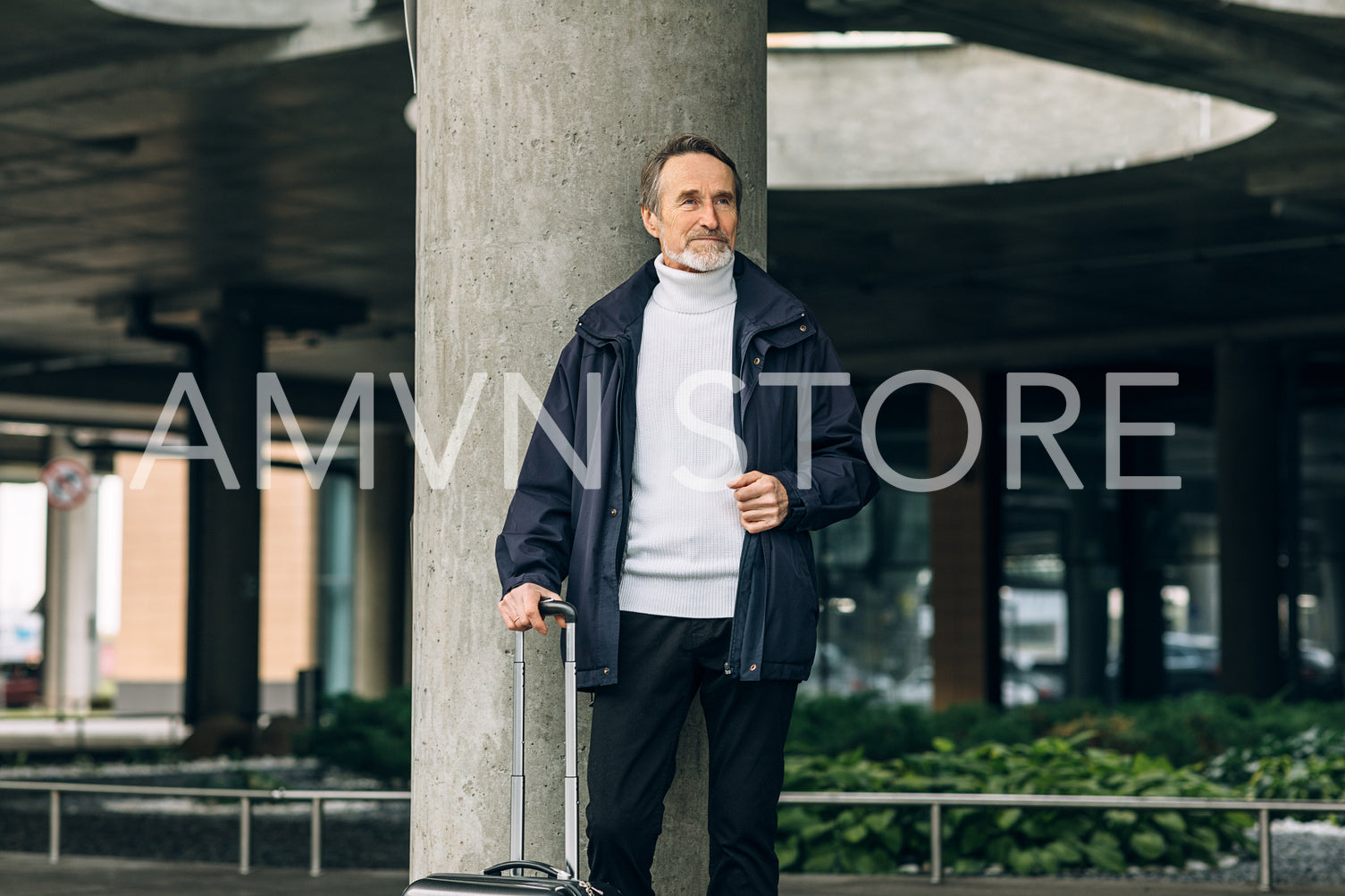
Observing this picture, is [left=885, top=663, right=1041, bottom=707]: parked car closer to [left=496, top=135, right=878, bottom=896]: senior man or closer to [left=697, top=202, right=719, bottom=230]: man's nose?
[left=496, top=135, right=878, bottom=896]: senior man

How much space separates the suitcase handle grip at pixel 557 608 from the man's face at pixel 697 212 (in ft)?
2.66

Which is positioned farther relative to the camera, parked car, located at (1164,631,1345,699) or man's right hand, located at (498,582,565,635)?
parked car, located at (1164,631,1345,699)

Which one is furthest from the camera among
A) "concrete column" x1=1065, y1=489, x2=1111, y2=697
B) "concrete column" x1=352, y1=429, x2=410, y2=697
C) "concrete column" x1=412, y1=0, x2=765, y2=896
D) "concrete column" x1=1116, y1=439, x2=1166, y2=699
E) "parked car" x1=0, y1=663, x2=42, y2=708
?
"parked car" x1=0, y1=663, x2=42, y2=708

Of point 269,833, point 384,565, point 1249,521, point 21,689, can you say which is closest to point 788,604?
point 269,833

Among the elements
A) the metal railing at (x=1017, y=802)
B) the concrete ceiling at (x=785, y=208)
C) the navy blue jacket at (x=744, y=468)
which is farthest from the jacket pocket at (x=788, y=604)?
the concrete ceiling at (x=785, y=208)

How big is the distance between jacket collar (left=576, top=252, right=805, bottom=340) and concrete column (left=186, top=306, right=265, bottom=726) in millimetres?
18530

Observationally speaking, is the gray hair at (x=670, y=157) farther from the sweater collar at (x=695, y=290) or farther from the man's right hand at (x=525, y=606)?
the man's right hand at (x=525, y=606)

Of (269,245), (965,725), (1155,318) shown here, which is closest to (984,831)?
(965,725)

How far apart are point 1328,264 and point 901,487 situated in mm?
11602

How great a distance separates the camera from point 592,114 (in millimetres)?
4277

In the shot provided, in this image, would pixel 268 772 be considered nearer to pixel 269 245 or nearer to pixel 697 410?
pixel 269 245

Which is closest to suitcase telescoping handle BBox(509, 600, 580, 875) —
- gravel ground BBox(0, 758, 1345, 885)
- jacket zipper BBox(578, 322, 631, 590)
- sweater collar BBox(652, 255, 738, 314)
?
jacket zipper BBox(578, 322, 631, 590)

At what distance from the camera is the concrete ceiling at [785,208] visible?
450 inches

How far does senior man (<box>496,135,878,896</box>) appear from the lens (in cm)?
382
